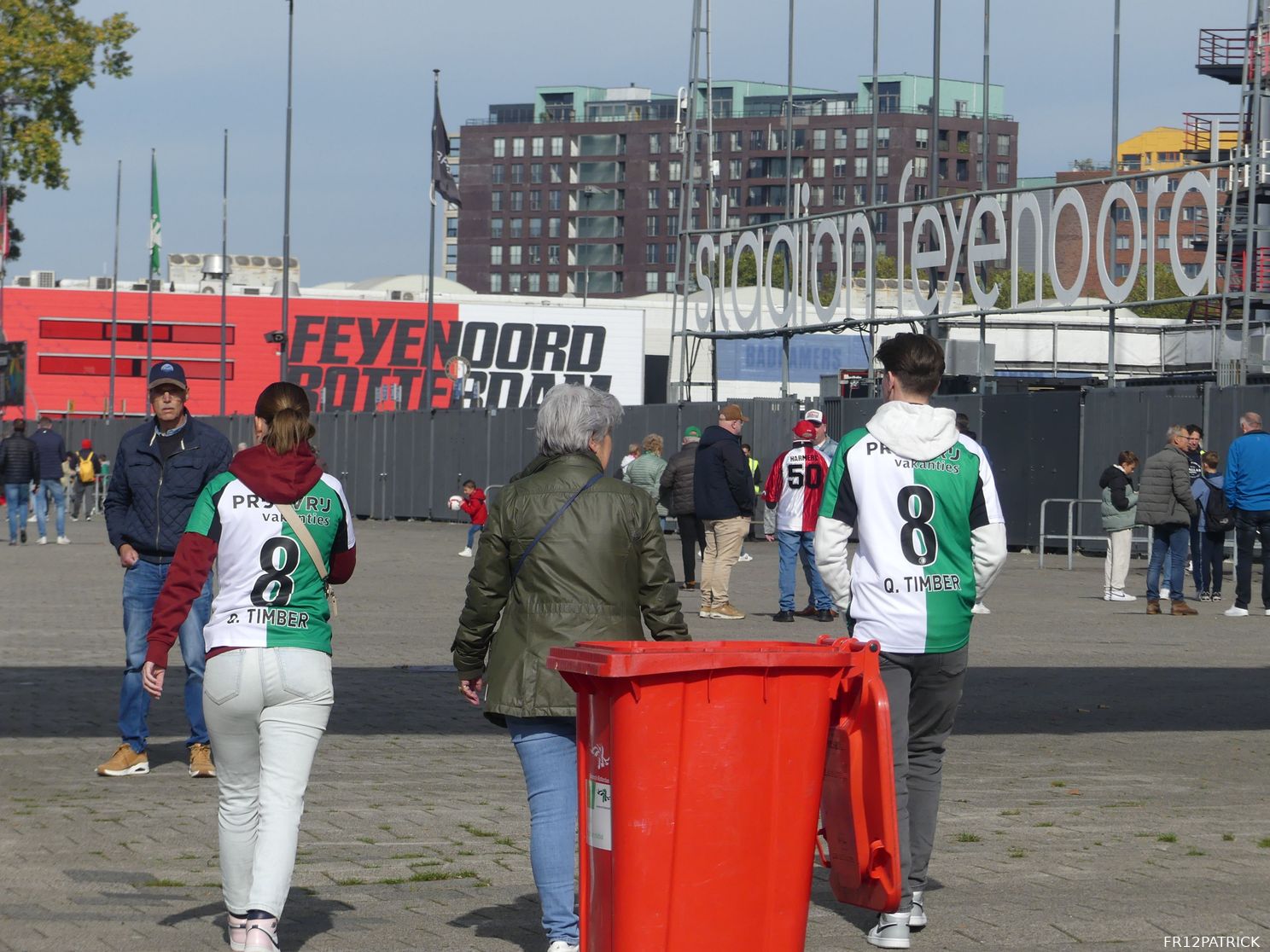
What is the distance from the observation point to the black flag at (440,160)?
171 ft

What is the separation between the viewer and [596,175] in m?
158

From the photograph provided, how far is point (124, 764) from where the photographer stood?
916 centimetres

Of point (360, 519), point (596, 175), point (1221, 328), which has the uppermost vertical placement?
point (596, 175)

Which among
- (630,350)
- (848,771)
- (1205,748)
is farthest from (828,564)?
(630,350)

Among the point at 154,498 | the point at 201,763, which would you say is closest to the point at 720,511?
the point at 201,763

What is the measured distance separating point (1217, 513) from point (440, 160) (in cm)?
3379

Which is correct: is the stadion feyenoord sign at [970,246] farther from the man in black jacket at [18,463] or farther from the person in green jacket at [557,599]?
the person in green jacket at [557,599]

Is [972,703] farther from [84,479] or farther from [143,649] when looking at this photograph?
[84,479]

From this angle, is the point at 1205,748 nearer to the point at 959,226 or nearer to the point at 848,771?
the point at 848,771

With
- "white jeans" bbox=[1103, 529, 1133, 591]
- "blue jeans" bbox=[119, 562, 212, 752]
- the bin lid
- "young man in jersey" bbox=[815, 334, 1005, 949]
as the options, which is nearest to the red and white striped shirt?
"white jeans" bbox=[1103, 529, 1133, 591]

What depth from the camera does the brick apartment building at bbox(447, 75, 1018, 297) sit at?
148m

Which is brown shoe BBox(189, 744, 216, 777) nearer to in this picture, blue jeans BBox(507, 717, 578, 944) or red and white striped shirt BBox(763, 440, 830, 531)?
blue jeans BBox(507, 717, 578, 944)

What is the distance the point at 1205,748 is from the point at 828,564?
16.6 ft

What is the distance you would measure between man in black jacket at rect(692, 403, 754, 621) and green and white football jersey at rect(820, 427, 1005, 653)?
11.9m
